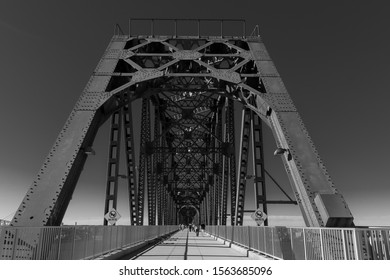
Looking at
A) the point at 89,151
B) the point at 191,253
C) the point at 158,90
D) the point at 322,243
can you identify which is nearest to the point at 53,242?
the point at 89,151

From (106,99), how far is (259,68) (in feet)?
22.8

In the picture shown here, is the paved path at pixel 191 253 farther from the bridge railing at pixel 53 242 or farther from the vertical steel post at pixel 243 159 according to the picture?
the bridge railing at pixel 53 242

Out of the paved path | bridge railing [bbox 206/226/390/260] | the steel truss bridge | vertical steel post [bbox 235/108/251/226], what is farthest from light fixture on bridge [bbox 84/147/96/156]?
vertical steel post [bbox 235/108/251/226]

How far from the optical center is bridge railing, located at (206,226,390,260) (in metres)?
6.41

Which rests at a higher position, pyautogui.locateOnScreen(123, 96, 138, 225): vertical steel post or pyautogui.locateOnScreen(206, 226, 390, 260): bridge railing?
pyautogui.locateOnScreen(123, 96, 138, 225): vertical steel post

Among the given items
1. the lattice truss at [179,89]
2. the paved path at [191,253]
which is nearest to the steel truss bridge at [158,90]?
the lattice truss at [179,89]

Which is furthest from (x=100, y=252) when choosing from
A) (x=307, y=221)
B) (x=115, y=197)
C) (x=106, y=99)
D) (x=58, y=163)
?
(x=307, y=221)

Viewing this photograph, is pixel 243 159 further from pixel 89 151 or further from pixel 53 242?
pixel 53 242

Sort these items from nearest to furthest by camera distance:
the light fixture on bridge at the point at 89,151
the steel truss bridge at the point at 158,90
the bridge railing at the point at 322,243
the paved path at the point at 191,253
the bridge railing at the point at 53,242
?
the bridge railing at the point at 322,243 → the bridge railing at the point at 53,242 → the steel truss bridge at the point at 158,90 → the light fixture on bridge at the point at 89,151 → the paved path at the point at 191,253

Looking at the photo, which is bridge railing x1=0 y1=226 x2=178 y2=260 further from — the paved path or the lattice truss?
the paved path

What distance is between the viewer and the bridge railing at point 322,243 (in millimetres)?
6410

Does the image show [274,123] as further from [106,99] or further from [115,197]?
[115,197]

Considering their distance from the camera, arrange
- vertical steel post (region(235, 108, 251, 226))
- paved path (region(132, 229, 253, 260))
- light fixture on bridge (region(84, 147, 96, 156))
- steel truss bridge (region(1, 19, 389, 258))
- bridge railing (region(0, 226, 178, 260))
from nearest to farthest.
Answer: bridge railing (region(0, 226, 178, 260))
steel truss bridge (region(1, 19, 389, 258))
light fixture on bridge (region(84, 147, 96, 156))
paved path (region(132, 229, 253, 260))
vertical steel post (region(235, 108, 251, 226))

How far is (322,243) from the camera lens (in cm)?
810
